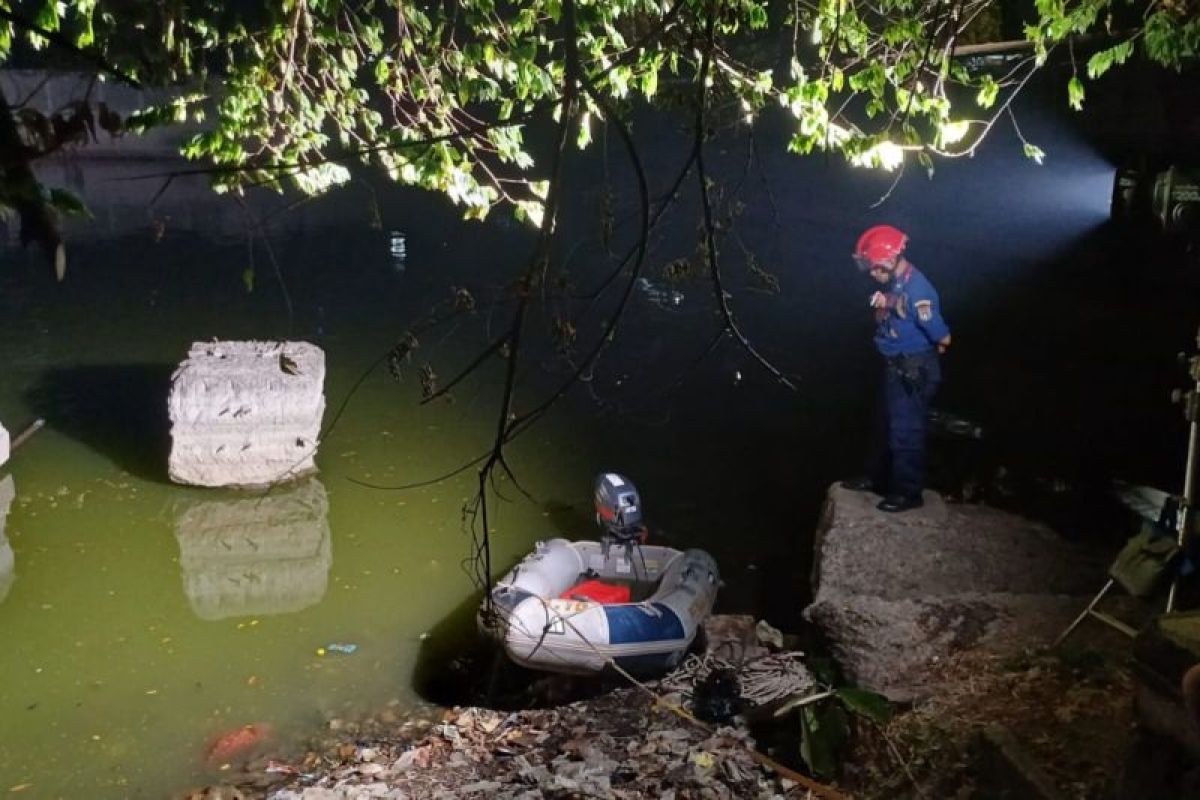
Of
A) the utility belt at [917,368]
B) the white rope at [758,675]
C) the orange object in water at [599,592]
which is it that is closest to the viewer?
the white rope at [758,675]

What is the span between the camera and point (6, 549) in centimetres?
748

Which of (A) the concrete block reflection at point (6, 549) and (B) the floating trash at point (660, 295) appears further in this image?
(B) the floating trash at point (660, 295)

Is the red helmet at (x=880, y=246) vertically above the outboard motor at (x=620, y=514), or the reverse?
the red helmet at (x=880, y=246)

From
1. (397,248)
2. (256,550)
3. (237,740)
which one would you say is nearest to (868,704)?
(237,740)

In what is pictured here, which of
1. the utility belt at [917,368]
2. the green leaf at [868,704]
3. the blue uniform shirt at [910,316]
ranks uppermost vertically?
the blue uniform shirt at [910,316]

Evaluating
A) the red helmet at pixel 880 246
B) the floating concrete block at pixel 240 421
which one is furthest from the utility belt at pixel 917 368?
the floating concrete block at pixel 240 421

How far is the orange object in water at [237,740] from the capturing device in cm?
529

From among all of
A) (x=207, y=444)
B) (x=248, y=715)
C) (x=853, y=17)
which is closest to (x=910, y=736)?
(x=853, y=17)

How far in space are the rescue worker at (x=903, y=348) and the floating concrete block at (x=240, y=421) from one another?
487 centimetres

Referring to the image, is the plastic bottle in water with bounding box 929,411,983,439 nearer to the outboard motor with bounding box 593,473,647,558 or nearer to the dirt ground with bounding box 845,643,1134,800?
the outboard motor with bounding box 593,473,647,558

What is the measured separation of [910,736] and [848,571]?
6.20 feet

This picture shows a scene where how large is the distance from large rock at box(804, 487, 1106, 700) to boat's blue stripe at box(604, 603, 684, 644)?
0.79 meters

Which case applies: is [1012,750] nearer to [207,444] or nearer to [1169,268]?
[207,444]

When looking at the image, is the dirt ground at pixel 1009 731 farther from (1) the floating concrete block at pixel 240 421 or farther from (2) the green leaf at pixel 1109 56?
(1) the floating concrete block at pixel 240 421
